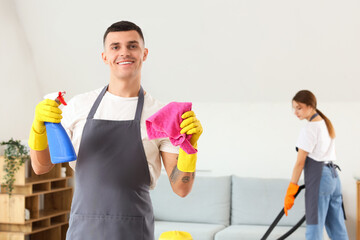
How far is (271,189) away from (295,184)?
678mm

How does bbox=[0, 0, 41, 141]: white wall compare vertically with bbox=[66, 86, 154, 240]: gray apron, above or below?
above

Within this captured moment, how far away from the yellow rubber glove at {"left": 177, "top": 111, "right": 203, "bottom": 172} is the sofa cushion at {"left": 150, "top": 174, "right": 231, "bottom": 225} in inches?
115

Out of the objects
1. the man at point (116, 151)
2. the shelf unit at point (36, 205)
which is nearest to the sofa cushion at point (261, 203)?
the shelf unit at point (36, 205)

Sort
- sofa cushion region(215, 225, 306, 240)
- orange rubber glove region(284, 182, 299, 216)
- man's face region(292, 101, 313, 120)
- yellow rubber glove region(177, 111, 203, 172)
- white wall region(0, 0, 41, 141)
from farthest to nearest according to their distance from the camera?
white wall region(0, 0, 41, 141) < sofa cushion region(215, 225, 306, 240) < orange rubber glove region(284, 182, 299, 216) < man's face region(292, 101, 313, 120) < yellow rubber glove region(177, 111, 203, 172)

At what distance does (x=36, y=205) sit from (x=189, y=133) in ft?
10.1

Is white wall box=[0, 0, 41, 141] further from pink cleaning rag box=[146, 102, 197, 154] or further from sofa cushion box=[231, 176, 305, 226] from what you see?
pink cleaning rag box=[146, 102, 197, 154]

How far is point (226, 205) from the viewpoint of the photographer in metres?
4.52

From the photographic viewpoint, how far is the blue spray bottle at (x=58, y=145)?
5.21 feet

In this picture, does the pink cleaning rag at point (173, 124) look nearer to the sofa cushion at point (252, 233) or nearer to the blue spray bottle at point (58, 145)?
the blue spray bottle at point (58, 145)

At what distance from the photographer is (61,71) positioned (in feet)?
16.1

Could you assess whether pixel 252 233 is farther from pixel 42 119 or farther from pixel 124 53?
pixel 42 119

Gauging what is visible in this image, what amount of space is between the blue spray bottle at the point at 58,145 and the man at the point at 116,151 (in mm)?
35

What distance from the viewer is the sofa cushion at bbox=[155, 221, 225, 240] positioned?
13.3 feet

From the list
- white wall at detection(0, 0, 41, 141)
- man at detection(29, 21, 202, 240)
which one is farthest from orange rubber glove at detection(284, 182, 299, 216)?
white wall at detection(0, 0, 41, 141)
